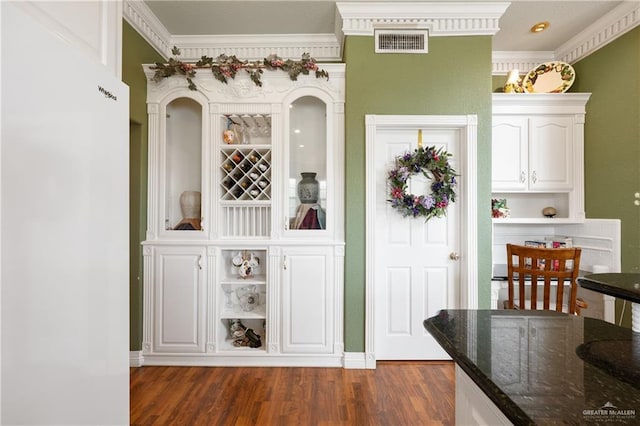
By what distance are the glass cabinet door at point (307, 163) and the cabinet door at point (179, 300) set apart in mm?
914

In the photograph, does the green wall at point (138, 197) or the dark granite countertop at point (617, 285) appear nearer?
the dark granite countertop at point (617, 285)

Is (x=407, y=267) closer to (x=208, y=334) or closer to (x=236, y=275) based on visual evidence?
(x=236, y=275)

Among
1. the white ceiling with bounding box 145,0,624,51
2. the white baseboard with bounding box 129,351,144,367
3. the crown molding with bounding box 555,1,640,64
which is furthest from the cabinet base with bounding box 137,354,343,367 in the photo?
the crown molding with bounding box 555,1,640,64

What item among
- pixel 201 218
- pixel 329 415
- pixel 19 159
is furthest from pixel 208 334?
pixel 19 159

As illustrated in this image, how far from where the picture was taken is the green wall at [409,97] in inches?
105

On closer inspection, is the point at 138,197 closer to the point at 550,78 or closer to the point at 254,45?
the point at 254,45

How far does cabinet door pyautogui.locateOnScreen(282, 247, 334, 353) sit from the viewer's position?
8.82ft

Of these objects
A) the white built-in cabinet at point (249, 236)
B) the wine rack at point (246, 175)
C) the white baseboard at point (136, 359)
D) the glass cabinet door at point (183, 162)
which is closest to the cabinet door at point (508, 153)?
the white built-in cabinet at point (249, 236)

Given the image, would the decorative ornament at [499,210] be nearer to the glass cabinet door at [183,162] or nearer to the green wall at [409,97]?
the green wall at [409,97]

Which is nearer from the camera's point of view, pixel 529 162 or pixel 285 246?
pixel 285 246

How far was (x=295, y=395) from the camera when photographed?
7.44 feet

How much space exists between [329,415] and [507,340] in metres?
1.61

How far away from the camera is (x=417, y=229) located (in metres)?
2.81

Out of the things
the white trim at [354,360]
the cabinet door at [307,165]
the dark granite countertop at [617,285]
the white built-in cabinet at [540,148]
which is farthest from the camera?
the white built-in cabinet at [540,148]
